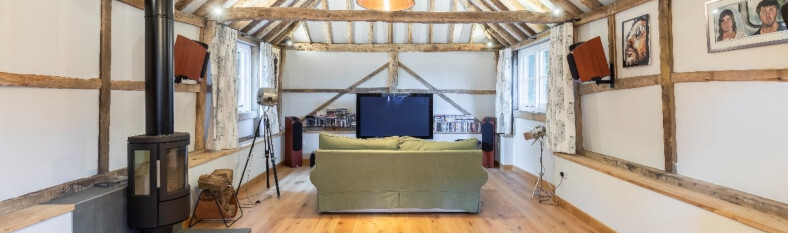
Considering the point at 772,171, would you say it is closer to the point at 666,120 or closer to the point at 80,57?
the point at 666,120

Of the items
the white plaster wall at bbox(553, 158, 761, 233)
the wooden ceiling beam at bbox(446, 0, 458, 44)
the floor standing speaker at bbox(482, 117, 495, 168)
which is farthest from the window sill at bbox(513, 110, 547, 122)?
the wooden ceiling beam at bbox(446, 0, 458, 44)

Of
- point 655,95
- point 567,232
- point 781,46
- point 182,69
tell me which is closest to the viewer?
point 781,46

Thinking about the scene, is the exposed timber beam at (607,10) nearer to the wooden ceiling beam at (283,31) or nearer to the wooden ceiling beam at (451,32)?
the wooden ceiling beam at (451,32)

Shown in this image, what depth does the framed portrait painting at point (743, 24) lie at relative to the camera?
2525mm

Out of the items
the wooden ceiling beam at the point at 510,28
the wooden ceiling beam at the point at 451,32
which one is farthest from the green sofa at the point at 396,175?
the wooden ceiling beam at the point at 451,32

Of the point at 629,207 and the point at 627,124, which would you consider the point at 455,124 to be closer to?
the point at 627,124

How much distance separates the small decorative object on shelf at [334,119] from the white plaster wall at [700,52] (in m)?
5.54

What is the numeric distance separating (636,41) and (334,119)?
532 centimetres

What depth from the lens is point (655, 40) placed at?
3.61 m

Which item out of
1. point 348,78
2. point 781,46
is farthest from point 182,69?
point 781,46

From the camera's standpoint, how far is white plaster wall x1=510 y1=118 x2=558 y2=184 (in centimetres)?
568

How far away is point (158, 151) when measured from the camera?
3.10 m

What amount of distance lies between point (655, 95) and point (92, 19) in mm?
4616

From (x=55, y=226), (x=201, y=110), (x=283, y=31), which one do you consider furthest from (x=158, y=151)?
(x=283, y=31)
